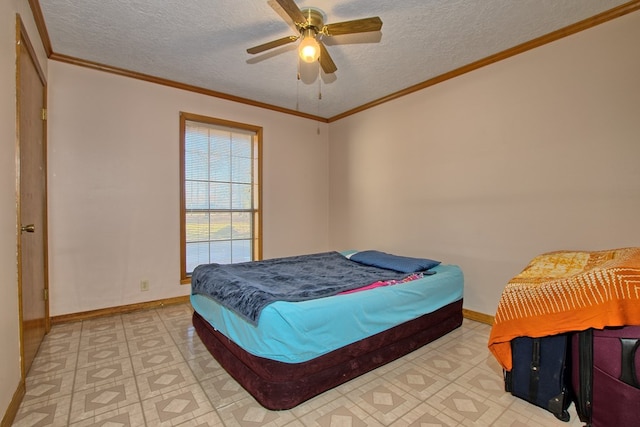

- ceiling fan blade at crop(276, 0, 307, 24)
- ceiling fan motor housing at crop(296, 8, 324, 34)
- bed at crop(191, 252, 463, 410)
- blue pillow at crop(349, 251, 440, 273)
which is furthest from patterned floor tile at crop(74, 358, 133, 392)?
ceiling fan motor housing at crop(296, 8, 324, 34)

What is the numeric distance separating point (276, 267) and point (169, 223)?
1530 millimetres

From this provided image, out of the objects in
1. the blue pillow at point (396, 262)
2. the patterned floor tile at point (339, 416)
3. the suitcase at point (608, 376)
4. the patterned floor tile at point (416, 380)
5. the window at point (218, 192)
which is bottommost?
the patterned floor tile at point (339, 416)

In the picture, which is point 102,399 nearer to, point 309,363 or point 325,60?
point 309,363

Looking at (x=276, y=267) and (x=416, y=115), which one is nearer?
(x=276, y=267)

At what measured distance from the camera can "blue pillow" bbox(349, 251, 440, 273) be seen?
2.86 m

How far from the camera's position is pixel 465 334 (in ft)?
9.18

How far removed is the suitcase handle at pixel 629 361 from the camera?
1390 mm

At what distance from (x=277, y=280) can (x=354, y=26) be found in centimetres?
193

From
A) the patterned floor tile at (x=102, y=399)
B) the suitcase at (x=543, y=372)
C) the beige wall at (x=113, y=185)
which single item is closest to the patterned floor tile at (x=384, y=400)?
the suitcase at (x=543, y=372)

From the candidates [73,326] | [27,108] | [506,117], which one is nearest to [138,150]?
[27,108]

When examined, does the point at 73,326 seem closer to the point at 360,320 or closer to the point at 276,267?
the point at 276,267

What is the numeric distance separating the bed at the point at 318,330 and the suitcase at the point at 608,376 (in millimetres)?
1029

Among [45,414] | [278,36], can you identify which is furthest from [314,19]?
[45,414]

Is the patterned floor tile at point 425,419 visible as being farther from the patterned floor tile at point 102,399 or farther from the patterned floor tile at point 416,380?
the patterned floor tile at point 102,399
